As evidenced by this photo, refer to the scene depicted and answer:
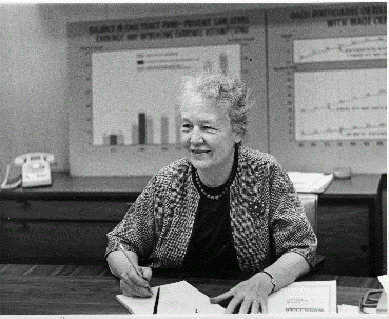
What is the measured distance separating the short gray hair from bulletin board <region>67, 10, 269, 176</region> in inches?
46.6

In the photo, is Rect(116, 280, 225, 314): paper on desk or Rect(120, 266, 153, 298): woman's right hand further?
Rect(120, 266, 153, 298): woman's right hand

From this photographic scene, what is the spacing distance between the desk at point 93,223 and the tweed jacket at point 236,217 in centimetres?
75

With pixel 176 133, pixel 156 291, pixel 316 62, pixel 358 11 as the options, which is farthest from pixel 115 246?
pixel 358 11

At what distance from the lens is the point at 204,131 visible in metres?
1.74

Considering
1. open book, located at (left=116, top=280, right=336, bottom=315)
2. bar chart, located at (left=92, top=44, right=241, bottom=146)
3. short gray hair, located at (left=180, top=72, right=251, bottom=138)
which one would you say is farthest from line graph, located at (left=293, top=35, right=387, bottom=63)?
open book, located at (left=116, top=280, right=336, bottom=315)

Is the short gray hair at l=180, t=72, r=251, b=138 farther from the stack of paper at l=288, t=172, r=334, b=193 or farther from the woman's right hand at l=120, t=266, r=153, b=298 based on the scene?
the stack of paper at l=288, t=172, r=334, b=193

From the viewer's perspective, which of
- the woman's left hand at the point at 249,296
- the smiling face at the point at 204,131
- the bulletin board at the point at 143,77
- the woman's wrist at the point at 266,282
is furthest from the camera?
the bulletin board at the point at 143,77

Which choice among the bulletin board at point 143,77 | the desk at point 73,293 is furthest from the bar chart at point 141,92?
the desk at point 73,293

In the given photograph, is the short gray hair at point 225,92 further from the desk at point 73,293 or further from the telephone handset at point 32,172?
the telephone handset at point 32,172

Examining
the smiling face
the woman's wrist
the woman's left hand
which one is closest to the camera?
the woman's left hand

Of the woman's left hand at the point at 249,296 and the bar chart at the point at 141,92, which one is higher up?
the bar chart at the point at 141,92

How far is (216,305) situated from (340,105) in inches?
73.1

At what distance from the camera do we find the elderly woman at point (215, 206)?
1732 mm

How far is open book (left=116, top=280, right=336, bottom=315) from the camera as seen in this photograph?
131 cm
